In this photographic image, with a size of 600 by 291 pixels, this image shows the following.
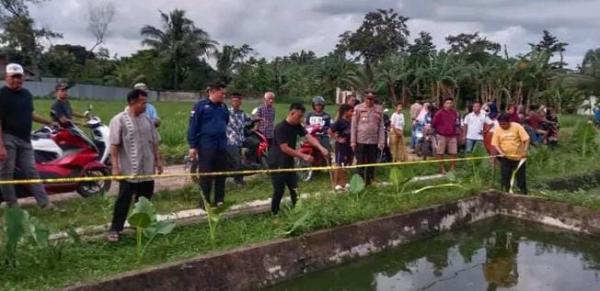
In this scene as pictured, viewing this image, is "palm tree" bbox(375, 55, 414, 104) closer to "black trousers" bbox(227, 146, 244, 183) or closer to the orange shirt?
the orange shirt

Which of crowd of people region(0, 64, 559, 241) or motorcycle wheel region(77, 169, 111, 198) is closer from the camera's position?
crowd of people region(0, 64, 559, 241)

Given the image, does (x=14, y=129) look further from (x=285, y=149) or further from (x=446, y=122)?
(x=446, y=122)

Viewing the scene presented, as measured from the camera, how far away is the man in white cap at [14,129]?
6.52 meters

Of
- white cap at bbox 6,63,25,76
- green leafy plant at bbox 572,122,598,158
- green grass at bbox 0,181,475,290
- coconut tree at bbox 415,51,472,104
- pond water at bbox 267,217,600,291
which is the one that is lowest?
pond water at bbox 267,217,600,291

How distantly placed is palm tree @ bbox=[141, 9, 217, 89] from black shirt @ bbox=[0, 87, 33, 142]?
43811 mm

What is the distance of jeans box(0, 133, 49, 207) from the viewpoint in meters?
6.59

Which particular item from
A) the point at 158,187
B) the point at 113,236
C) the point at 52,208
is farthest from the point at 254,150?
the point at 113,236

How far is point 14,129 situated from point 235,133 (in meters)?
3.29

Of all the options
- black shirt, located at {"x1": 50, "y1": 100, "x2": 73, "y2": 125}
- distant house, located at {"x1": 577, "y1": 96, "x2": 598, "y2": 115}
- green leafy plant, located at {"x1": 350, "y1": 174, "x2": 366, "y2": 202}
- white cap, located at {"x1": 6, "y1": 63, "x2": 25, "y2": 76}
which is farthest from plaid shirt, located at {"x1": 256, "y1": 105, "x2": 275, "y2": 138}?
distant house, located at {"x1": 577, "y1": 96, "x2": 598, "y2": 115}

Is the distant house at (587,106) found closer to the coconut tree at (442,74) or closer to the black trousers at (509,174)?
the coconut tree at (442,74)

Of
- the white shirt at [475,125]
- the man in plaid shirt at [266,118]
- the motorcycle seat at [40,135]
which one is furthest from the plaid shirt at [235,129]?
the white shirt at [475,125]

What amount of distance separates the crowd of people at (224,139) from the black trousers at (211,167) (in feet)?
0.04

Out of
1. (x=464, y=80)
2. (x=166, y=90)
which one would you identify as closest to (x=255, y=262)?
(x=464, y=80)

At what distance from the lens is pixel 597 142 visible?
52.6ft
